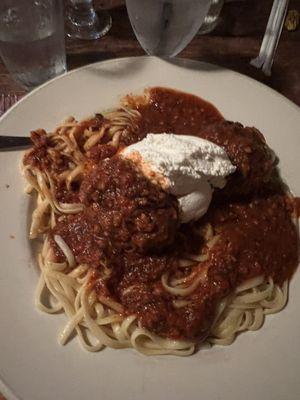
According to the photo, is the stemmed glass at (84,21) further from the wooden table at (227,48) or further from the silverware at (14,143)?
the silverware at (14,143)

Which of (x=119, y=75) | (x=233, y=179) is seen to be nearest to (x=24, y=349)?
(x=233, y=179)

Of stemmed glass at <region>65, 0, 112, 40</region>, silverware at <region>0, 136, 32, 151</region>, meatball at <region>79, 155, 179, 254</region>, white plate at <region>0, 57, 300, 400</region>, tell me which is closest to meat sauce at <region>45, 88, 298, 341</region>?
meatball at <region>79, 155, 179, 254</region>

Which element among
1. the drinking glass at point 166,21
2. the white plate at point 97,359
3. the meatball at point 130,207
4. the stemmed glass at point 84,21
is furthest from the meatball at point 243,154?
the stemmed glass at point 84,21

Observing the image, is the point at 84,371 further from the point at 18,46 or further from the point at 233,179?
the point at 18,46

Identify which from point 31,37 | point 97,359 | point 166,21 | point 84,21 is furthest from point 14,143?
point 84,21

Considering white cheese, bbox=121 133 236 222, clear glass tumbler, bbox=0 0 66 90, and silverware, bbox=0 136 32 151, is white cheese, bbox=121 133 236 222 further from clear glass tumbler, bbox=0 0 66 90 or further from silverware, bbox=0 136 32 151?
clear glass tumbler, bbox=0 0 66 90

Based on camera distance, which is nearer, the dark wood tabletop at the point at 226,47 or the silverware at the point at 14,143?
the silverware at the point at 14,143

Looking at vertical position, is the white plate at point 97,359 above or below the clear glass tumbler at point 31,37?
below
